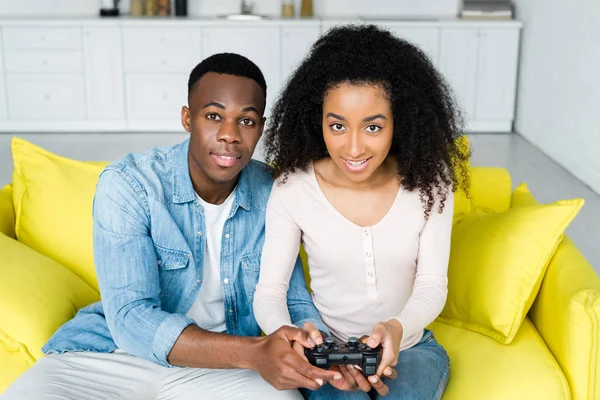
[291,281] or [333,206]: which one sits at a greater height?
[333,206]

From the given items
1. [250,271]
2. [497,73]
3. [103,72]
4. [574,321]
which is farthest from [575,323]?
[103,72]

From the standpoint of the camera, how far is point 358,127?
1727 mm

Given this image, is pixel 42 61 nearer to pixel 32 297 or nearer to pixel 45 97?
pixel 45 97

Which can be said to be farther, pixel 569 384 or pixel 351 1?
pixel 351 1

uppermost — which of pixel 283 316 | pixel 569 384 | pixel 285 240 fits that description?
pixel 285 240

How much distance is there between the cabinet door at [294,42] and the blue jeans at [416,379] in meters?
4.62

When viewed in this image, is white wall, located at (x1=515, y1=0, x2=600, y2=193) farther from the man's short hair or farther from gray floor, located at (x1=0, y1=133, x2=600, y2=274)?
the man's short hair

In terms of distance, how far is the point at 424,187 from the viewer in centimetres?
181

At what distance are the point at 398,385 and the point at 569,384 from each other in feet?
1.35

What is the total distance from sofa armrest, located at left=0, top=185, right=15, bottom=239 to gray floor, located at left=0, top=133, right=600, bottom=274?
8.70 ft

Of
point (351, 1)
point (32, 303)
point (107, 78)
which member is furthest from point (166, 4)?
point (32, 303)

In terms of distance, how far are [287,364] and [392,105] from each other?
0.62 m

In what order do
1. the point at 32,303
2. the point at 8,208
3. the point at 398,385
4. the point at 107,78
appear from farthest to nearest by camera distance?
the point at 107,78
the point at 8,208
the point at 32,303
the point at 398,385

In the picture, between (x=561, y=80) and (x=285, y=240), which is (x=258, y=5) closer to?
(x=561, y=80)
